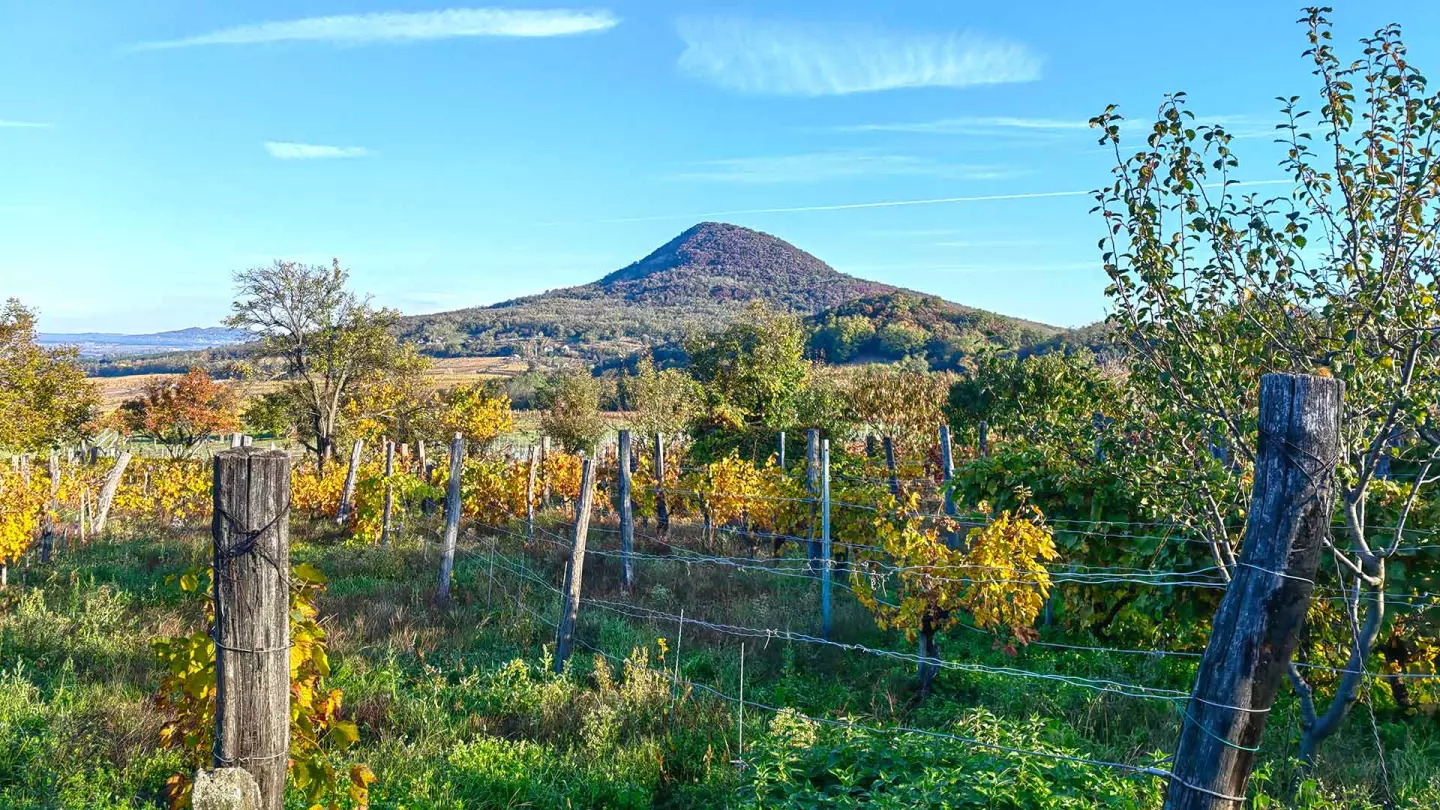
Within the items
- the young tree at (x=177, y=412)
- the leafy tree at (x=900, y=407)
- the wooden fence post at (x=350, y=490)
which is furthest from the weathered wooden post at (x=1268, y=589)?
the young tree at (x=177, y=412)

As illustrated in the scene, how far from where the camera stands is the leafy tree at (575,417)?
31094mm

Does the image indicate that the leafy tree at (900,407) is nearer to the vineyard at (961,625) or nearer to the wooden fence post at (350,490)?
the vineyard at (961,625)

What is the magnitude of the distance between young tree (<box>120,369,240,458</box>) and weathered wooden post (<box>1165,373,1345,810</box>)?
36.0m

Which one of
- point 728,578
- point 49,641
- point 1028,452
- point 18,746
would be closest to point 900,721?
point 1028,452

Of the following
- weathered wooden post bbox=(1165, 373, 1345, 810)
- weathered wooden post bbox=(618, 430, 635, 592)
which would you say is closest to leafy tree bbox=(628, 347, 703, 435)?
weathered wooden post bbox=(618, 430, 635, 592)

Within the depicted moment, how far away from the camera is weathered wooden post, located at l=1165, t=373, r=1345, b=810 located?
262 centimetres

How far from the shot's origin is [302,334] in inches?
1061

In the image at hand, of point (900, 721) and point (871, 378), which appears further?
point (871, 378)

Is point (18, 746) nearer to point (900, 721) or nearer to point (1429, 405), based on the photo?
point (900, 721)

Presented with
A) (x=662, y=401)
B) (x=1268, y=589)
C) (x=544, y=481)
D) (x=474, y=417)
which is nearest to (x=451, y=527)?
(x=544, y=481)

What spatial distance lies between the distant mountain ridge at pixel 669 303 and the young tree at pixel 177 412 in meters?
51.7

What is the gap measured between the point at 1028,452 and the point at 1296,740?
3.35 metres

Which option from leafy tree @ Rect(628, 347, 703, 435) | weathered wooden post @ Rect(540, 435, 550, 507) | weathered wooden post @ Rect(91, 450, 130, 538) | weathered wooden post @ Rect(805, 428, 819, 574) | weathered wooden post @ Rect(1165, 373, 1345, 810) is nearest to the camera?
weathered wooden post @ Rect(1165, 373, 1345, 810)

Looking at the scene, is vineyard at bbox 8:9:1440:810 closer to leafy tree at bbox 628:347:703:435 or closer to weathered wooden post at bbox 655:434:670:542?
weathered wooden post at bbox 655:434:670:542
